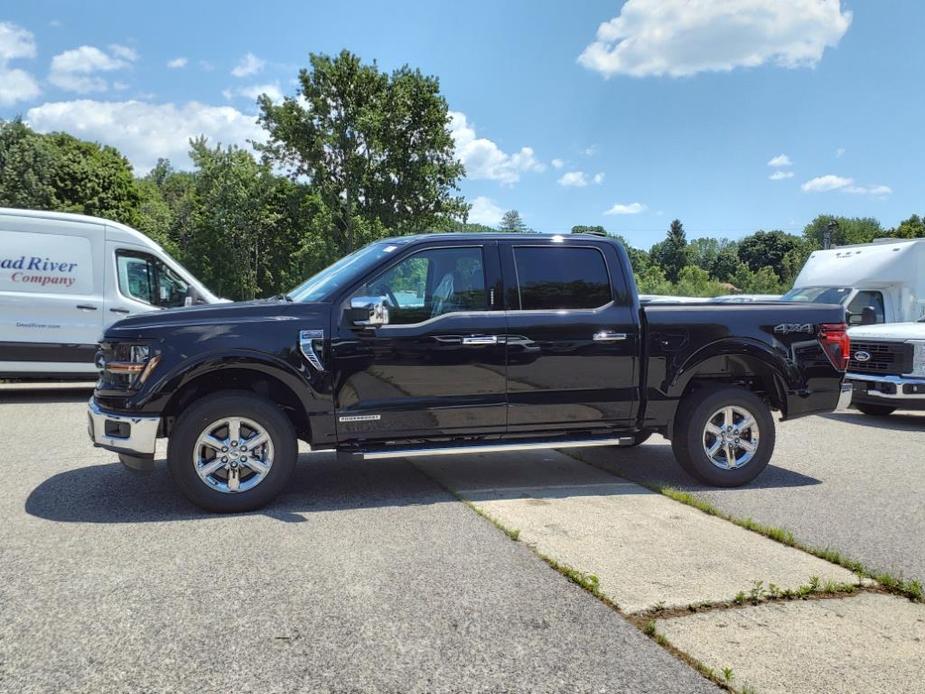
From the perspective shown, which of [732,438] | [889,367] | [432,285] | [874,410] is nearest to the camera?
[432,285]

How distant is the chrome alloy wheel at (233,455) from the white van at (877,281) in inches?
429

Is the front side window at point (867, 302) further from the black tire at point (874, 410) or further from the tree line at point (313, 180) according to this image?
the tree line at point (313, 180)

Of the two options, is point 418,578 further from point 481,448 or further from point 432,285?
point 432,285

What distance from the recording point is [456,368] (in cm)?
554

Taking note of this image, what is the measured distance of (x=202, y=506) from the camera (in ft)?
16.8

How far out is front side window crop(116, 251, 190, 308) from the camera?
11.1 meters

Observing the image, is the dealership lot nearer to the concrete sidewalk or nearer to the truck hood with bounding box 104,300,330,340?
the concrete sidewalk

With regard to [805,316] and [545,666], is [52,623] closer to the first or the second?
[545,666]

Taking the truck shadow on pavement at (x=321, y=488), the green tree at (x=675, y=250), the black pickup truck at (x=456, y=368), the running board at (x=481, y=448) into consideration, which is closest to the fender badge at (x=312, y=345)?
the black pickup truck at (x=456, y=368)

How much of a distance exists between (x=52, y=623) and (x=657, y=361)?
440 cm

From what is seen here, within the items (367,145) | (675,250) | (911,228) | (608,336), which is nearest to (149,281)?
(608,336)

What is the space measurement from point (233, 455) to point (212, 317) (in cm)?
95

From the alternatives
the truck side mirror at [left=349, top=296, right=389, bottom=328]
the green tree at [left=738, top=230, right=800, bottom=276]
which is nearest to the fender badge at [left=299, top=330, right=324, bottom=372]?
the truck side mirror at [left=349, top=296, right=389, bottom=328]

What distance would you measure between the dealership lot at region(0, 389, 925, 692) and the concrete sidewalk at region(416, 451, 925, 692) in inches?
0.7
